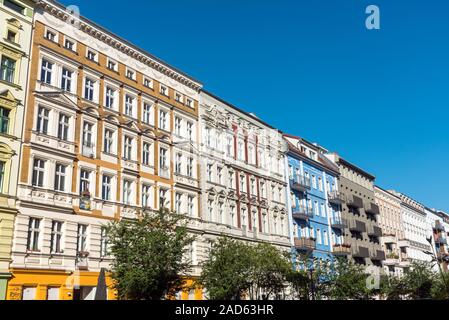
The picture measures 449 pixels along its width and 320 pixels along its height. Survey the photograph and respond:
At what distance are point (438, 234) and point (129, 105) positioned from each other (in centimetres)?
8575

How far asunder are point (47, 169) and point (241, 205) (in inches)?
861

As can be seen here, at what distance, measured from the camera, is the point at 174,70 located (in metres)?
43.1

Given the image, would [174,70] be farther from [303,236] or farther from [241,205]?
[303,236]

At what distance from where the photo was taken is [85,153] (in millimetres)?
32781

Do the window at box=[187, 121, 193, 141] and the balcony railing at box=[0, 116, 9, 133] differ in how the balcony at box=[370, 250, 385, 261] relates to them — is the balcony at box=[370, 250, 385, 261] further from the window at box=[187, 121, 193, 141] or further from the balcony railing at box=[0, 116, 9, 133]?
the balcony railing at box=[0, 116, 9, 133]

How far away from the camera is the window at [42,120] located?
30288mm

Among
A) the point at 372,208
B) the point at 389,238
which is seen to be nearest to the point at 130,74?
the point at 372,208

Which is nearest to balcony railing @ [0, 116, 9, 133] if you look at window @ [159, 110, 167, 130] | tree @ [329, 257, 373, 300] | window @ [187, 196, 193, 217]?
window @ [159, 110, 167, 130]

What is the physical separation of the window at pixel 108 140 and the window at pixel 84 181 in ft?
8.42

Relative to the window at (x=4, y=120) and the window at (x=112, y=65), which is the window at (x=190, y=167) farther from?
the window at (x=4, y=120)

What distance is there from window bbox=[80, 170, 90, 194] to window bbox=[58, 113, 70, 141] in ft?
8.51

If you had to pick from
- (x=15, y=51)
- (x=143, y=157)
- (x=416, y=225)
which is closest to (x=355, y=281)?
(x=143, y=157)

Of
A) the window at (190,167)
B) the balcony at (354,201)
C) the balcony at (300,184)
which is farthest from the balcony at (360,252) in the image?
the window at (190,167)

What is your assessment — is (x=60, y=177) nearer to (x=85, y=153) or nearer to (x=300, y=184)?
(x=85, y=153)
